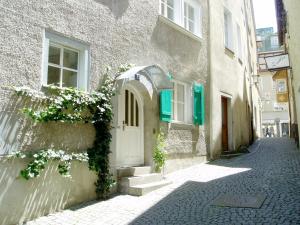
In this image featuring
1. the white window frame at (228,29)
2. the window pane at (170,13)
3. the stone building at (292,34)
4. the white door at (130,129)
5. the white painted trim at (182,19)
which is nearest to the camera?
the white door at (130,129)

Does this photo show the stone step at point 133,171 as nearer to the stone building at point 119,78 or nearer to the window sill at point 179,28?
the stone building at point 119,78

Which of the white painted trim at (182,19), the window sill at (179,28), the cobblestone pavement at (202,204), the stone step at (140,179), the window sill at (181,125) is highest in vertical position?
the white painted trim at (182,19)

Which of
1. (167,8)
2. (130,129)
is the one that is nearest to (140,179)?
(130,129)

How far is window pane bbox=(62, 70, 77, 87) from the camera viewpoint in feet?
22.4

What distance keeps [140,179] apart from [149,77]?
2.58m

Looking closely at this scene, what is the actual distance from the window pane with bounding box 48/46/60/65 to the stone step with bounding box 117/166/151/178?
288cm

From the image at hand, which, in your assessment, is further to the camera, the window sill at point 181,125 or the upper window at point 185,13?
the upper window at point 185,13

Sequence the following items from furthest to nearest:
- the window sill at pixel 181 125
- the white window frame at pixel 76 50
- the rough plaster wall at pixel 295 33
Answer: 1. the window sill at pixel 181 125
2. the rough plaster wall at pixel 295 33
3. the white window frame at pixel 76 50

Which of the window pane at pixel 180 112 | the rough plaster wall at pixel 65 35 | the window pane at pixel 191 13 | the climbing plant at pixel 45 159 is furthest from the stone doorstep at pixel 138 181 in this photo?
the window pane at pixel 191 13

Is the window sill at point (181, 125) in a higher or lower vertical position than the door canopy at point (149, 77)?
lower

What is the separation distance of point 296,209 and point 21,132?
197 inches

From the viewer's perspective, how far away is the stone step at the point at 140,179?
7.57 metres

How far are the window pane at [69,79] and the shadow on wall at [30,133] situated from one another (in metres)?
0.89

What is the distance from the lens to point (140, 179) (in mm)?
7836
